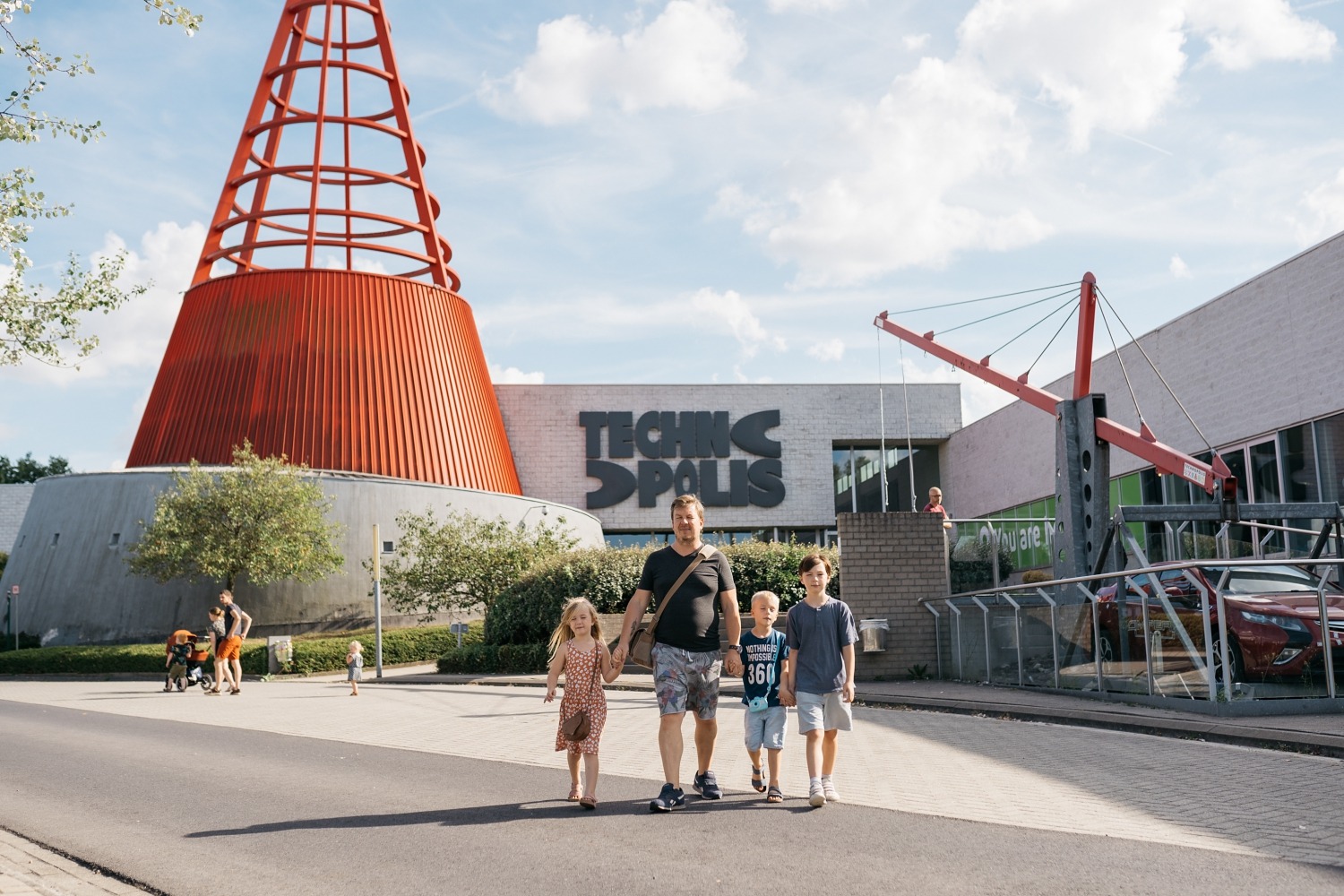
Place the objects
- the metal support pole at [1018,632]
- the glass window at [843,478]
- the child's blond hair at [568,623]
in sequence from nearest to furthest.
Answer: the child's blond hair at [568,623] < the metal support pole at [1018,632] < the glass window at [843,478]

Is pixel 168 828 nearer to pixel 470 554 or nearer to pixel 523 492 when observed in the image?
pixel 470 554

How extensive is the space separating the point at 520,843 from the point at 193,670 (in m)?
18.2

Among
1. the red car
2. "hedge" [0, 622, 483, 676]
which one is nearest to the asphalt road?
the red car

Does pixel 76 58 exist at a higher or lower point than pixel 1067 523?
higher

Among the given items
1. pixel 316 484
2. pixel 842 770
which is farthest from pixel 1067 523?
pixel 316 484

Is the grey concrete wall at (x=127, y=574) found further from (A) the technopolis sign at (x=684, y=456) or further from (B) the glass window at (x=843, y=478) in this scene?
(B) the glass window at (x=843, y=478)

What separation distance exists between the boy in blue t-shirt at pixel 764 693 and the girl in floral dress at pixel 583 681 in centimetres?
84

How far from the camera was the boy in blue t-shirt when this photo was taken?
7352 millimetres

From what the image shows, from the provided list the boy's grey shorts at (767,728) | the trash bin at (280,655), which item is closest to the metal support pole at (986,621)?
the boy's grey shorts at (767,728)

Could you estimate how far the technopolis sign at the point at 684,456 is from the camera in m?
46.9

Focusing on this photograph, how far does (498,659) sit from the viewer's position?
75.8 ft

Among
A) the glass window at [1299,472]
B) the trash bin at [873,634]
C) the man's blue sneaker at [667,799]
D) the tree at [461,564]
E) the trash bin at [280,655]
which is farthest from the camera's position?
the tree at [461,564]

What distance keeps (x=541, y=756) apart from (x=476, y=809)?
2.80 metres

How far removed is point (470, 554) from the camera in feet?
98.7
